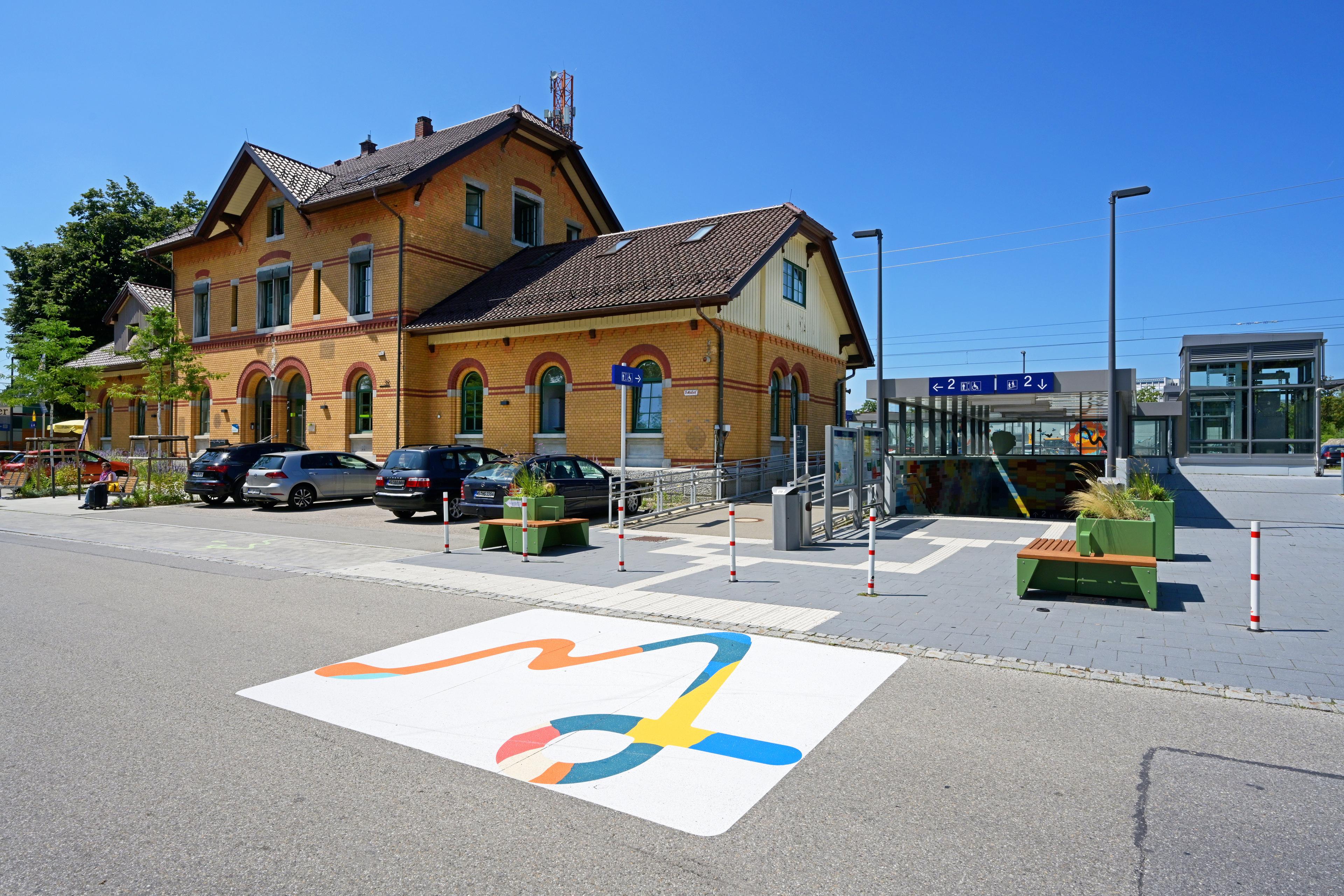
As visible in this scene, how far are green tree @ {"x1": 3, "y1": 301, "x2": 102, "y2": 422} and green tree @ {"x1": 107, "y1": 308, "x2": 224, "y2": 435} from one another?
23.6 ft

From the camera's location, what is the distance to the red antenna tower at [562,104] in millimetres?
35406

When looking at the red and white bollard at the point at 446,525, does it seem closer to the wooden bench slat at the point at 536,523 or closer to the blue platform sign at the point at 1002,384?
the wooden bench slat at the point at 536,523

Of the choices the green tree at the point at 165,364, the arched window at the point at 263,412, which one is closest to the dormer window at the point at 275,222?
the green tree at the point at 165,364

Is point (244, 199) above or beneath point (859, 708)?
above

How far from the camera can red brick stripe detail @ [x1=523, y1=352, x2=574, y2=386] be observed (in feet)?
75.7

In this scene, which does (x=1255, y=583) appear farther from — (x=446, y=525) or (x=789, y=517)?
(x=446, y=525)

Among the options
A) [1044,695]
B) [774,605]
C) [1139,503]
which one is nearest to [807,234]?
[1139,503]

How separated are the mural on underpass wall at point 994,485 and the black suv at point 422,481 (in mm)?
11096

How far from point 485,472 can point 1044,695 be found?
43.0 ft

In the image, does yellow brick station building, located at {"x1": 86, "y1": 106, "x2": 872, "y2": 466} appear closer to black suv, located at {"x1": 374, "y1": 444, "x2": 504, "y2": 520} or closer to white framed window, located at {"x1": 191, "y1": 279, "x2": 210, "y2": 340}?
white framed window, located at {"x1": 191, "y1": 279, "x2": 210, "y2": 340}

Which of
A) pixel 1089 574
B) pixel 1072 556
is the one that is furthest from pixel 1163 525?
pixel 1072 556

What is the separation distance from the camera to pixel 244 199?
99.1ft

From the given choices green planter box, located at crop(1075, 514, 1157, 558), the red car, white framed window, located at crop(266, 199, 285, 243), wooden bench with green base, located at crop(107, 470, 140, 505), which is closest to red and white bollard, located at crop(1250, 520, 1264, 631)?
green planter box, located at crop(1075, 514, 1157, 558)

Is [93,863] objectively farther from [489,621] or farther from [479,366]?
[479,366]
